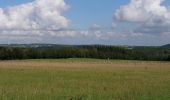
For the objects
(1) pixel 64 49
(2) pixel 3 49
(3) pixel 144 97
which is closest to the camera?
(3) pixel 144 97

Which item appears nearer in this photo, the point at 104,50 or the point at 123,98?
the point at 123,98

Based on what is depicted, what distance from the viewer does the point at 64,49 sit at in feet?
479

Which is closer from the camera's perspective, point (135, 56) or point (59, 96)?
point (59, 96)

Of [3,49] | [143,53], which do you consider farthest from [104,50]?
[3,49]

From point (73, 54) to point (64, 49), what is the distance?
12.6ft

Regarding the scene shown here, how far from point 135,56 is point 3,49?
40312 mm

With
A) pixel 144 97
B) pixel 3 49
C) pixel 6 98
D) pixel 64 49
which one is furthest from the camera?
pixel 64 49

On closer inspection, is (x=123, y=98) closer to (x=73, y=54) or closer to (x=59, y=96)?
(x=59, y=96)

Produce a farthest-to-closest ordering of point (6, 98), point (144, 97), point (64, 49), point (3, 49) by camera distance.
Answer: point (64, 49) < point (3, 49) < point (144, 97) < point (6, 98)

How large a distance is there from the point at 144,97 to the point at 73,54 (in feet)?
406

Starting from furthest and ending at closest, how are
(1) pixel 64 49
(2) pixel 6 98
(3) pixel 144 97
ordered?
(1) pixel 64 49, (3) pixel 144 97, (2) pixel 6 98

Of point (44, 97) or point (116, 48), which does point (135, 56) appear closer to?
point (116, 48)

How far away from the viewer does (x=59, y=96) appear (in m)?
20.8

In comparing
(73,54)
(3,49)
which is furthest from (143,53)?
(3,49)
